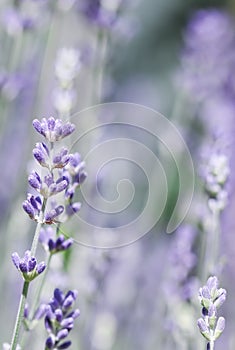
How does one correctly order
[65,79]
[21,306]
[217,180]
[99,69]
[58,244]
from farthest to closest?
1. [99,69]
2. [65,79]
3. [217,180]
4. [58,244]
5. [21,306]

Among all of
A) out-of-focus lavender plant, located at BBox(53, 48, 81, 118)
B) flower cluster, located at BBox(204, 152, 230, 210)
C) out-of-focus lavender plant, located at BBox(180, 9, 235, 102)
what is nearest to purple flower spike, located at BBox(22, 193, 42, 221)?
flower cluster, located at BBox(204, 152, 230, 210)

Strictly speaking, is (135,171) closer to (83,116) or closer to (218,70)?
(218,70)

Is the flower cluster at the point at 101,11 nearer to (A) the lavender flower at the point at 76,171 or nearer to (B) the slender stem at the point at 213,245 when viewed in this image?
(B) the slender stem at the point at 213,245

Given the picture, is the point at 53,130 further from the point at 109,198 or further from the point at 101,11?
the point at 109,198

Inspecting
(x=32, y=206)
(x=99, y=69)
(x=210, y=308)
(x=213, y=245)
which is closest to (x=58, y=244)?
(x=32, y=206)

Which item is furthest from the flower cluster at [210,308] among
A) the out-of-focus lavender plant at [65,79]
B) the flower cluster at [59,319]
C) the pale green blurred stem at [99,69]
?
the pale green blurred stem at [99,69]

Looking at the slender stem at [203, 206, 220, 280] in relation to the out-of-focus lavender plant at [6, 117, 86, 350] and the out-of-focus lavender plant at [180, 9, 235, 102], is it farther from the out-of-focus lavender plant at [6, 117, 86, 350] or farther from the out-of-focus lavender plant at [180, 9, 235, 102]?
the out-of-focus lavender plant at [180, 9, 235, 102]
